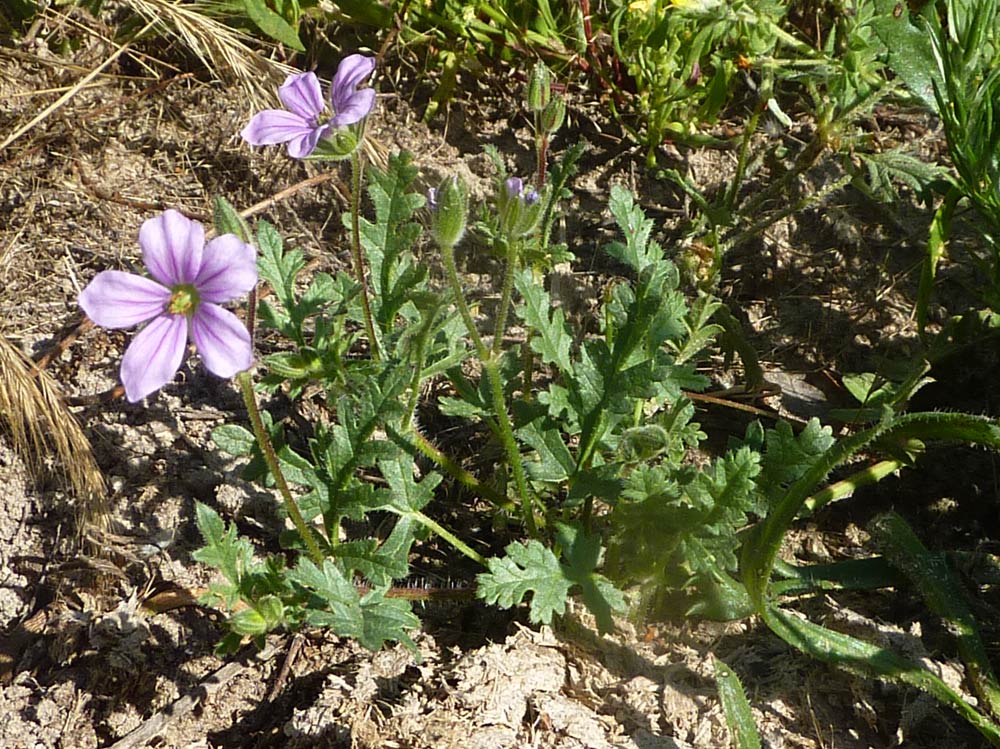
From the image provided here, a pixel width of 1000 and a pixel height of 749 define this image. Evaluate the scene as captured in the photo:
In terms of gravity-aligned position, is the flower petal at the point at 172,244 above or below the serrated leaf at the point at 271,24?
below

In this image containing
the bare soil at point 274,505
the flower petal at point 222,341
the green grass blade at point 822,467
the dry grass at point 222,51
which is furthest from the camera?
the dry grass at point 222,51

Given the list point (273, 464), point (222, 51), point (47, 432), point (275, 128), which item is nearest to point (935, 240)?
point (275, 128)

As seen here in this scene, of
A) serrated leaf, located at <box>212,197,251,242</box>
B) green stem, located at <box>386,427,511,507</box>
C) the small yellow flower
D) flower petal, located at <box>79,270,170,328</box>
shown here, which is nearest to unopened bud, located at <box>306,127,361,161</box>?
serrated leaf, located at <box>212,197,251,242</box>

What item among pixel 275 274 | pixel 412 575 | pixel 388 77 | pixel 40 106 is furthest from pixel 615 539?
pixel 40 106

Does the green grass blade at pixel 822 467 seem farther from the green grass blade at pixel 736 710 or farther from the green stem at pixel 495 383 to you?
the green stem at pixel 495 383

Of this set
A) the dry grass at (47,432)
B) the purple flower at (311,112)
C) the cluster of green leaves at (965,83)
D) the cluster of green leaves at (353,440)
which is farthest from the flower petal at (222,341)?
the cluster of green leaves at (965,83)

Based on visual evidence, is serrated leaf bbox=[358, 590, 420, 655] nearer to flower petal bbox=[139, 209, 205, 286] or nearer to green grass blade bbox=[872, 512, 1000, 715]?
flower petal bbox=[139, 209, 205, 286]

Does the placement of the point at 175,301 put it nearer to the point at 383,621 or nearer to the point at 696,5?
the point at 383,621
